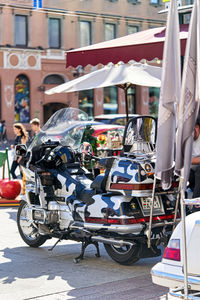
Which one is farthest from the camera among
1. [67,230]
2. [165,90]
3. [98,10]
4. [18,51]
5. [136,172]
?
[98,10]

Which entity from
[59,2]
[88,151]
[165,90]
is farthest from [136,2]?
[165,90]

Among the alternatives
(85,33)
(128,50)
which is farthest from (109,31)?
(128,50)

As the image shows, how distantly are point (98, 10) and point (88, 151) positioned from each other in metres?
38.3

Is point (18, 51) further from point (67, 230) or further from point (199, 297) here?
point (199, 297)

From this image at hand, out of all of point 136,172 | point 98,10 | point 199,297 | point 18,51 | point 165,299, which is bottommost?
point 165,299

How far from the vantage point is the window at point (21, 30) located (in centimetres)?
4266

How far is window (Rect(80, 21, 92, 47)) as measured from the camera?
1807 inches

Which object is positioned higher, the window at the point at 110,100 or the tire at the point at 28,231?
the window at the point at 110,100

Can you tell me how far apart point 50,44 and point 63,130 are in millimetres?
35818

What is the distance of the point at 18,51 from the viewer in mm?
42719

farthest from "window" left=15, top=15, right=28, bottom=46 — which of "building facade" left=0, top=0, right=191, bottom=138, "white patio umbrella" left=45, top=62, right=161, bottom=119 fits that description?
"white patio umbrella" left=45, top=62, right=161, bottom=119

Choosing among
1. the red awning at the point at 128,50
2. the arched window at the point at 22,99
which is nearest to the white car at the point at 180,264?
the red awning at the point at 128,50

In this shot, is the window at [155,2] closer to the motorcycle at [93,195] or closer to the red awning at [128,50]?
the red awning at [128,50]

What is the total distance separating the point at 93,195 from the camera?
8.18 meters
